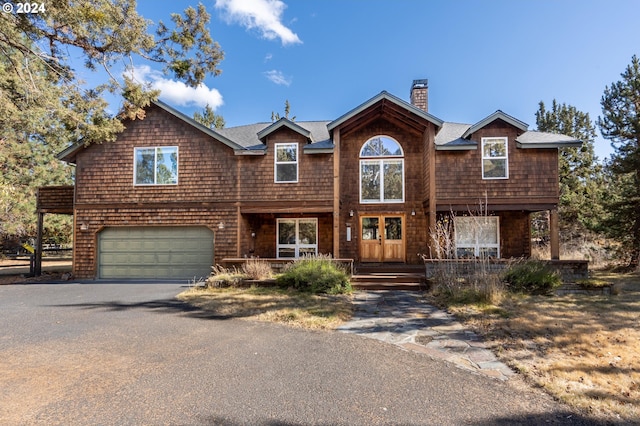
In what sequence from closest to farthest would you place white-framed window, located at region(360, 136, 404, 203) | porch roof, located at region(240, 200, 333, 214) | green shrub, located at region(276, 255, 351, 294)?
green shrub, located at region(276, 255, 351, 294), porch roof, located at region(240, 200, 333, 214), white-framed window, located at region(360, 136, 404, 203)

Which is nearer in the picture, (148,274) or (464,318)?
(464,318)

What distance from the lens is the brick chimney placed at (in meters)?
15.2

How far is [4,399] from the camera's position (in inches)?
137

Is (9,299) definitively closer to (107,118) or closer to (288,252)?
(107,118)

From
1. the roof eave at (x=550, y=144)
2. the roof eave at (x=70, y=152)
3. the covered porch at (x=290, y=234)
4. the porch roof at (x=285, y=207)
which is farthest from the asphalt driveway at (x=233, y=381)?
the roof eave at (x=550, y=144)

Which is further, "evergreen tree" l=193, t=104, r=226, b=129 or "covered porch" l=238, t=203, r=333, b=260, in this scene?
"evergreen tree" l=193, t=104, r=226, b=129

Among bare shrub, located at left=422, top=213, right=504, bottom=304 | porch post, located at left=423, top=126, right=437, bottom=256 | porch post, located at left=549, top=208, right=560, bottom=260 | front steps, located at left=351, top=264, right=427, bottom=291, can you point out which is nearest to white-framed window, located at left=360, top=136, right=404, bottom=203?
porch post, located at left=423, top=126, right=437, bottom=256

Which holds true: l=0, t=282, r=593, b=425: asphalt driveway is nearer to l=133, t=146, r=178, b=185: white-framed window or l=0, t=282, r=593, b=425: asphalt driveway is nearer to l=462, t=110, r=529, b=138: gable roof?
l=133, t=146, r=178, b=185: white-framed window

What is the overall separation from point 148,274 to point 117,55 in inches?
307

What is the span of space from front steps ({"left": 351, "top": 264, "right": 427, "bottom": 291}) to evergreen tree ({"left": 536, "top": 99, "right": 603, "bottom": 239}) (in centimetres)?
1062

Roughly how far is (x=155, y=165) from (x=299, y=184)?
5629 millimetres

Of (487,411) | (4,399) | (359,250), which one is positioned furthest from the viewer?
(359,250)

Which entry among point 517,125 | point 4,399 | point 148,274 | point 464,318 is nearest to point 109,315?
point 4,399

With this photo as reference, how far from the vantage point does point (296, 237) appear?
14.4 metres
